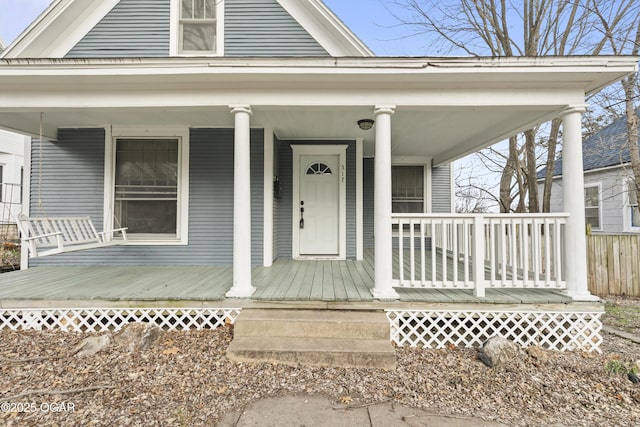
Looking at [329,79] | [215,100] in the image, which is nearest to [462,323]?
[329,79]

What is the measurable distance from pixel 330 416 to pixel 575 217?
10.2 feet

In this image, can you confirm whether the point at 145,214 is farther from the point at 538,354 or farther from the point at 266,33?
the point at 538,354

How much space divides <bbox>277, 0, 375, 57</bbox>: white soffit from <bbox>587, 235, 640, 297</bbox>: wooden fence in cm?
499

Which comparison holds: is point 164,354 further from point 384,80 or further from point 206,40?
point 206,40

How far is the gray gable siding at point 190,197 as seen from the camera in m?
4.87

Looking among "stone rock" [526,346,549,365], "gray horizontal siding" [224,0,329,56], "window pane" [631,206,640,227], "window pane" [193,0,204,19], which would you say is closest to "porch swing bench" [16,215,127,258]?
"gray horizontal siding" [224,0,329,56]

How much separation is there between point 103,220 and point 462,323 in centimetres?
528

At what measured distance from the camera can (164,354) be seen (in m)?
2.83

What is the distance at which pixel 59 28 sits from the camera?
15.5 feet

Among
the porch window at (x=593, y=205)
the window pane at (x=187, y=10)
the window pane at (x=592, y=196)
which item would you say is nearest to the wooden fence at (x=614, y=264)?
the porch window at (x=593, y=205)

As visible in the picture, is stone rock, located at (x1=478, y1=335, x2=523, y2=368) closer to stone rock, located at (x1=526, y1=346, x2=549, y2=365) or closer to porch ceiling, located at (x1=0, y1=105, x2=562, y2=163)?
stone rock, located at (x1=526, y1=346, x2=549, y2=365)

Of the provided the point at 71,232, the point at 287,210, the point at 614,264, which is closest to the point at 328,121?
the point at 287,210

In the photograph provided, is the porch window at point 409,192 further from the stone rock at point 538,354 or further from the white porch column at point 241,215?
the white porch column at point 241,215

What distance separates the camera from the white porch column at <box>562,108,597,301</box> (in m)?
3.14
